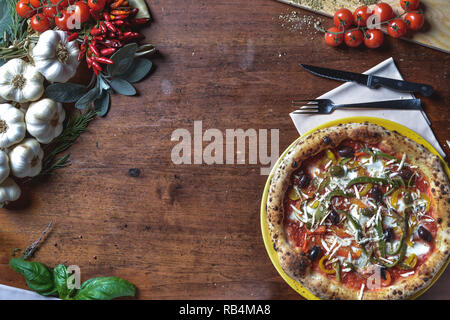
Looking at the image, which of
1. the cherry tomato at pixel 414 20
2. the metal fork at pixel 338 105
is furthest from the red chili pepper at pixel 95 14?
the cherry tomato at pixel 414 20

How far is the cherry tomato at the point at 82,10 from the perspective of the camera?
2.69 metres

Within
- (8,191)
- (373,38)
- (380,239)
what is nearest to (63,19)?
(8,191)

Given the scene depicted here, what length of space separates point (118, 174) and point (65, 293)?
0.83m

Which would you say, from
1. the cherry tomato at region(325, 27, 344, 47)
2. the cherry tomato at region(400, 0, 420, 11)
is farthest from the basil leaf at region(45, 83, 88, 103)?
the cherry tomato at region(400, 0, 420, 11)

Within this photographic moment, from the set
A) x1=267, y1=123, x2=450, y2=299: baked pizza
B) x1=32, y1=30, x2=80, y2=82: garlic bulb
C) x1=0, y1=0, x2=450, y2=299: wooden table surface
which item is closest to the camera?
x1=267, y1=123, x2=450, y2=299: baked pizza

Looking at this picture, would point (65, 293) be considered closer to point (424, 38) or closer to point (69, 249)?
point (69, 249)

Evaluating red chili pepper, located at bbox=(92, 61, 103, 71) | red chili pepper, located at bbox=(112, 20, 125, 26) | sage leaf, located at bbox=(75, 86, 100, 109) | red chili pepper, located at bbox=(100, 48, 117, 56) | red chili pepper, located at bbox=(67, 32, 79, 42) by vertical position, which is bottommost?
sage leaf, located at bbox=(75, 86, 100, 109)

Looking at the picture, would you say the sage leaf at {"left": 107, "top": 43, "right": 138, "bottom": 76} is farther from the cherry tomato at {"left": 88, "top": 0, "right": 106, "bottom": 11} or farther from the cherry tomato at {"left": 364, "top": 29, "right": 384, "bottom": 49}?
the cherry tomato at {"left": 364, "top": 29, "right": 384, "bottom": 49}

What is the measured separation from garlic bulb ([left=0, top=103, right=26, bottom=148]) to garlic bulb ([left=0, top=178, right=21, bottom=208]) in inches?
9.6

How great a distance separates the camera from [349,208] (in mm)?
2531

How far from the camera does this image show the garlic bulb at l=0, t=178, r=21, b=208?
2715 mm

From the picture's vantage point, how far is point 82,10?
106 inches

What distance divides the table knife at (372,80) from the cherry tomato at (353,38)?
192 millimetres
